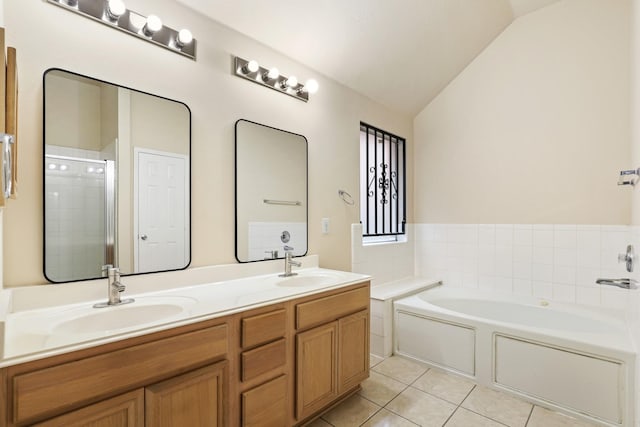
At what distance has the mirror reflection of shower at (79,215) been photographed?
1.31 meters

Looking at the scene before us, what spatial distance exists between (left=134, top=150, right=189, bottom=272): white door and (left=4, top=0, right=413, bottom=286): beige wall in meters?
0.08

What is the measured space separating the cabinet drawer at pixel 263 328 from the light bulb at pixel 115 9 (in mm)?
1511

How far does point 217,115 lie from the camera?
6.10 ft

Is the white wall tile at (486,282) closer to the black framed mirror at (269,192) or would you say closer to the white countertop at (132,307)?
the white countertop at (132,307)

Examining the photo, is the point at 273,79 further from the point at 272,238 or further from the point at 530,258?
the point at 530,258

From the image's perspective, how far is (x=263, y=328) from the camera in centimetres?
142

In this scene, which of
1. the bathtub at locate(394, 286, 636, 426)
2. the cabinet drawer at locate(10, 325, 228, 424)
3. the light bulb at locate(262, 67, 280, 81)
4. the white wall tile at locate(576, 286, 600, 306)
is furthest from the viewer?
the white wall tile at locate(576, 286, 600, 306)

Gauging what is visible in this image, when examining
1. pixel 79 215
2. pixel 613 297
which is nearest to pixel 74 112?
pixel 79 215

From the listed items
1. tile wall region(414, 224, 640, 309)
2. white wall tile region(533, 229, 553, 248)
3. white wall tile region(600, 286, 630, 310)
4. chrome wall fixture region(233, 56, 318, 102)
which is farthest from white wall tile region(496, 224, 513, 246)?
chrome wall fixture region(233, 56, 318, 102)

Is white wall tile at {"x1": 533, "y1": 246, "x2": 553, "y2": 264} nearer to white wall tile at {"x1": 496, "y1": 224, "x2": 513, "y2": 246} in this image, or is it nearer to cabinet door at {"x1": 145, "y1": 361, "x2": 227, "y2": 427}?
white wall tile at {"x1": 496, "y1": 224, "x2": 513, "y2": 246}

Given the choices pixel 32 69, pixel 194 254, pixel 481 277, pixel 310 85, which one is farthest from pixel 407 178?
pixel 32 69

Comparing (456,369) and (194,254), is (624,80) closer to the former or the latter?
(456,369)

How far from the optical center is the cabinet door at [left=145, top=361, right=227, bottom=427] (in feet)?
3.58

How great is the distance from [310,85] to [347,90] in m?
Result: 0.61
